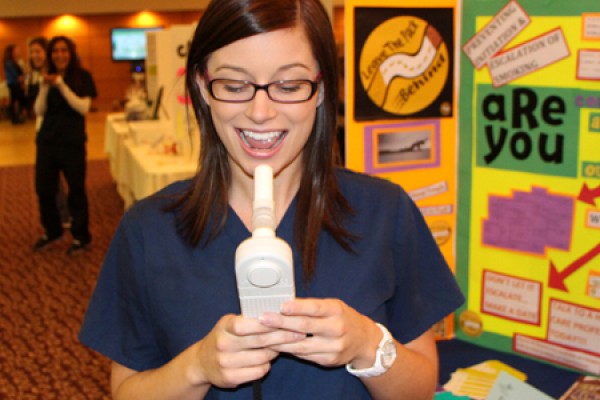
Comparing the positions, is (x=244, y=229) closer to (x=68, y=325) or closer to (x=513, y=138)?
(x=513, y=138)

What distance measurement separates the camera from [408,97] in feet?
7.77

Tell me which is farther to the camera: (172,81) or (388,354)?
(172,81)

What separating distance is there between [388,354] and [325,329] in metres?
0.16

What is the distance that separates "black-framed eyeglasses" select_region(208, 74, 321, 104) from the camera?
1.01 meters

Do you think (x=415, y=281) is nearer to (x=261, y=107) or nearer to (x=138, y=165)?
(x=261, y=107)

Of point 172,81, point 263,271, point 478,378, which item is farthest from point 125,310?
point 172,81

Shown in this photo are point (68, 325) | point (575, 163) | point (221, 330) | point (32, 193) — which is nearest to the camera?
point (221, 330)

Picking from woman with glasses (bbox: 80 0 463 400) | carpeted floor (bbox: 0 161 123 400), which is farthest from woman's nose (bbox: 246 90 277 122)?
carpeted floor (bbox: 0 161 123 400)

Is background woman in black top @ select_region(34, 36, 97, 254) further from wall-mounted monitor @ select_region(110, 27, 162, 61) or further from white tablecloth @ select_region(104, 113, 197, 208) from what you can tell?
wall-mounted monitor @ select_region(110, 27, 162, 61)

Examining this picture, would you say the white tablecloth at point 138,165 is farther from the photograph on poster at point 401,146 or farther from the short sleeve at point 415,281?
the short sleeve at point 415,281

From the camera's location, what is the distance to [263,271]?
0.79m

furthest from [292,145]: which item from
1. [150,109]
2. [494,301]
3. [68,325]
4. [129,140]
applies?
[150,109]

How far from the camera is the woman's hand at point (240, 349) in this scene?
34.4 inches

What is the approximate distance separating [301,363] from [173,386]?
19cm
